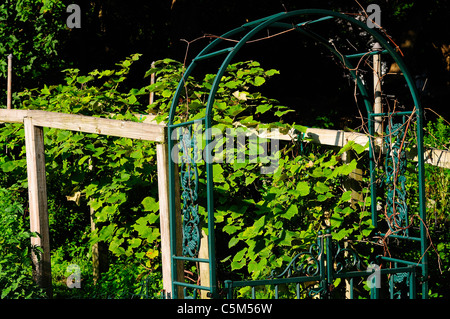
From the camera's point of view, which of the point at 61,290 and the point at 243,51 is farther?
the point at 243,51

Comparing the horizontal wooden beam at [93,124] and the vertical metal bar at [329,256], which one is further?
the horizontal wooden beam at [93,124]

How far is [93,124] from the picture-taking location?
469 cm

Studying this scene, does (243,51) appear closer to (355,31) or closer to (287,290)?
(355,31)

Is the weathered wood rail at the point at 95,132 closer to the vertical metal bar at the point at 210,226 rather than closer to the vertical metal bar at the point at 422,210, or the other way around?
the vertical metal bar at the point at 422,210

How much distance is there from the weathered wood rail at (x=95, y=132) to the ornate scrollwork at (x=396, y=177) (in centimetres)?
22

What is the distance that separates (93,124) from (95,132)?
7cm

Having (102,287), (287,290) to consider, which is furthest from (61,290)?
(287,290)

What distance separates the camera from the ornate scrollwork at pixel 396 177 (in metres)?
4.47

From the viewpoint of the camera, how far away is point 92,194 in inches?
211

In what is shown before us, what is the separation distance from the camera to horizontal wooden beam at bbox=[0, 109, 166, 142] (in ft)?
13.7

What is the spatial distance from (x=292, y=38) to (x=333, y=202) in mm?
6445

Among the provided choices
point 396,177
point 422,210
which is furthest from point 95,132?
point 422,210

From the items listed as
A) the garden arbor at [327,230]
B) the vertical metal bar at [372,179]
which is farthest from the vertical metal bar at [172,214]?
the vertical metal bar at [372,179]

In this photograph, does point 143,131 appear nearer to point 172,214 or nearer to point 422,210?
point 172,214
